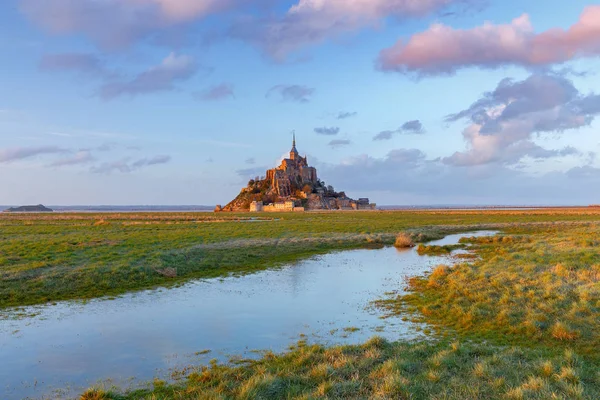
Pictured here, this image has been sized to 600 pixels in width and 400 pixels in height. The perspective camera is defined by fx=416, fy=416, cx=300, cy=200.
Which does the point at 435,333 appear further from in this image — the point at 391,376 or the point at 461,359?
the point at 391,376

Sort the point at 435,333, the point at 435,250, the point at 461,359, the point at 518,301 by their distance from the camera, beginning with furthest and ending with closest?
the point at 435,250, the point at 518,301, the point at 435,333, the point at 461,359

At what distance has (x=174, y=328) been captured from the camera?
12.7m

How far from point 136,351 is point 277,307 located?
5.78 metres

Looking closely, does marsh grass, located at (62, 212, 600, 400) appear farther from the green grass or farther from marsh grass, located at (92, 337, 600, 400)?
the green grass

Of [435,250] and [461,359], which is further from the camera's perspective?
[435,250]

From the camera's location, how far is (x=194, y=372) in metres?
9.12

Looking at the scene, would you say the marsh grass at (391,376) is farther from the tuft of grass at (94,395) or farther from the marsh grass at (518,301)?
the marsh grass at (518,301)

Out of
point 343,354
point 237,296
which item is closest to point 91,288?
point 237,296

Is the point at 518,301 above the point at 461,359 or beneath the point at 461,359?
above

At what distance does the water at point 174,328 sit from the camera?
9.39m

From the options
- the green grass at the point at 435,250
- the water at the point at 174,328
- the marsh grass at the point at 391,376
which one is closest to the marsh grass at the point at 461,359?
the marsh grass at the point at 391,376

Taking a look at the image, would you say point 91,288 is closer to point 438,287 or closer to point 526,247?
point 438,287

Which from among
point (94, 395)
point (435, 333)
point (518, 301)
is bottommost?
point (435, 333)

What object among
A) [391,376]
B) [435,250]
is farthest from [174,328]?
[435,250]
